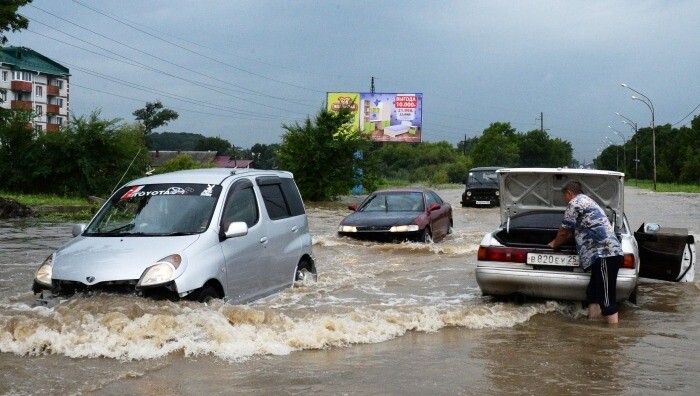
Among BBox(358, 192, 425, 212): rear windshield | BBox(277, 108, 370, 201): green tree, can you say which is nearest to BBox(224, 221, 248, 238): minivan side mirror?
BBox(358, 192, 425, 212): rear windshield

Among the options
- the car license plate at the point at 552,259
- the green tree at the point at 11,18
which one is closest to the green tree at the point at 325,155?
the green tree at the point at 11,18

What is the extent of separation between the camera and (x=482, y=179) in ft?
124

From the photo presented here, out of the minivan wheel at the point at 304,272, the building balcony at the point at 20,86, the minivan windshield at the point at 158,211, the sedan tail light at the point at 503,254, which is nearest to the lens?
the minivan windshield at the point at 158,211

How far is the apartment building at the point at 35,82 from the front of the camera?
302ft

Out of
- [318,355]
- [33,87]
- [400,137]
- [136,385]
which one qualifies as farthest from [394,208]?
[33,87]

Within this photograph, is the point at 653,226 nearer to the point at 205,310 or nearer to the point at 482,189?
the point at 205,310

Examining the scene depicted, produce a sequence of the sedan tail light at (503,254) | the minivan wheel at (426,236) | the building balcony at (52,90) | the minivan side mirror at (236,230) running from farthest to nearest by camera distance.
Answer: the building balcony at (52,90)
the minivan wheel at (426,236)
the sedan tail light at (503,254)
the minivan side mirror at (236,230)

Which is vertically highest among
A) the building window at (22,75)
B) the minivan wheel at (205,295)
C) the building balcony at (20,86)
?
the building window at (22,75)

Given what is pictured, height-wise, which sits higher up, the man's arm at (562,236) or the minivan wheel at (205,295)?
the man's arm at (562,236)

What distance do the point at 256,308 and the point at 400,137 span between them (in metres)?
57.1

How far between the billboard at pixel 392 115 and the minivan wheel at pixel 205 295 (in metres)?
56.8

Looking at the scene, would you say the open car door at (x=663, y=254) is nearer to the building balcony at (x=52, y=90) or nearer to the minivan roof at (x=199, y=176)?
the minivan roof at (x=199, y=176)

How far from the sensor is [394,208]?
61.4 ft

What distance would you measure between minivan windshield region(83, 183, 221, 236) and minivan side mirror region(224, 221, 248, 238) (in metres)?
0.24
